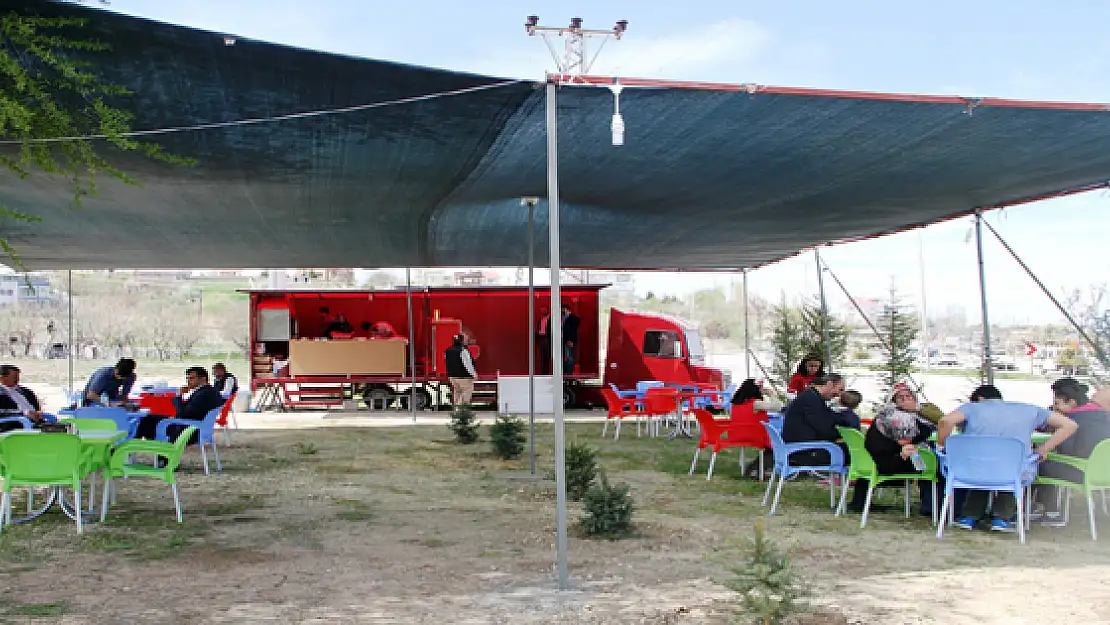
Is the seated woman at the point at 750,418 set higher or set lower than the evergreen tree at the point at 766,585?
higher

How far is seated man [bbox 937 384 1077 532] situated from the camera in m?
6.19

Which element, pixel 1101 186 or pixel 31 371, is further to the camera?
pixel 31 371

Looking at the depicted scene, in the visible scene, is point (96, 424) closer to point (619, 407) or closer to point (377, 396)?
point (619, 407)

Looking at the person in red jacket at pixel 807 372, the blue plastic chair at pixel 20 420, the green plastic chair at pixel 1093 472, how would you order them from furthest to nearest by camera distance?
1. the person in red jacket at pixel 807 372
2. the blue plastic chair at pixel 20 420
3. the green plastic chair at pixel 1093 472

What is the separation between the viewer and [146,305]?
4438 cm

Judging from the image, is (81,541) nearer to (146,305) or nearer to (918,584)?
(918,584)

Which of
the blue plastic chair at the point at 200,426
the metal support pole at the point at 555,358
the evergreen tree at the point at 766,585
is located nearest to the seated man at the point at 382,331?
A: the blue plastic chair at the point at 200,426

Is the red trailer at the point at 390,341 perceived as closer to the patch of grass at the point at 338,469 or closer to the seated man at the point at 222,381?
the seated man at the point at 222,381

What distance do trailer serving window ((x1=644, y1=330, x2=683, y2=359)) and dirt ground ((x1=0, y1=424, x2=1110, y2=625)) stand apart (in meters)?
6.79

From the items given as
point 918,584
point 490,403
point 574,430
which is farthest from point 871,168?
point 490,403

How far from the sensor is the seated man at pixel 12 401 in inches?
323

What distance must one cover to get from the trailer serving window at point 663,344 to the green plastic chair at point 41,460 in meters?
10.6

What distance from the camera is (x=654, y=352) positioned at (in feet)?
52.8

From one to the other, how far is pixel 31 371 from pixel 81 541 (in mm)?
27715
